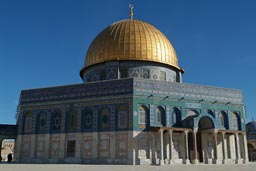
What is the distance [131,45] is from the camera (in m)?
28.6

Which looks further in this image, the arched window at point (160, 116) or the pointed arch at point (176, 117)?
the pointed arch at point (176, 117)

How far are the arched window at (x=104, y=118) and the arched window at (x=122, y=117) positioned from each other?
97 centimetres

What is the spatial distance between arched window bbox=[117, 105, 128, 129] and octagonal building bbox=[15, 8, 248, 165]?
0.08 m

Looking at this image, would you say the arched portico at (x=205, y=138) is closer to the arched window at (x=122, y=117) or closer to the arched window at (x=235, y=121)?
the arched window at (x=235, y=121)

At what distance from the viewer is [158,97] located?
25.0m

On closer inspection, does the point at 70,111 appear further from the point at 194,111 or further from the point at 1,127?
the point at 194,111

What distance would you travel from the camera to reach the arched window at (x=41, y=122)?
26.7 meters

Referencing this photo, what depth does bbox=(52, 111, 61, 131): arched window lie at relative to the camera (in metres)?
26.2

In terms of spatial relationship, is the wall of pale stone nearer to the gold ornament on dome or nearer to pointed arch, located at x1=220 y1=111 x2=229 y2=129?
the gold ornament on dome

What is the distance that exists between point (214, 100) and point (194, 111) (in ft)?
7.71

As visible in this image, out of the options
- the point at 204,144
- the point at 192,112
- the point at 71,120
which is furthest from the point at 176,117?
the point at 71,120

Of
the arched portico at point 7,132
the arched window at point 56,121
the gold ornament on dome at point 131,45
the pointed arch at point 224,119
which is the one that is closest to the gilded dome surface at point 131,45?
the gold ornament on dome at point 131,45

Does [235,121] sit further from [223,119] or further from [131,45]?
[131,45]

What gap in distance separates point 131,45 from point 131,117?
788cm
